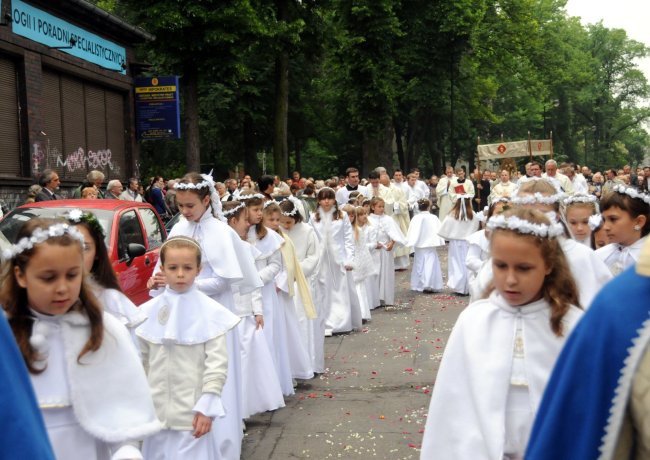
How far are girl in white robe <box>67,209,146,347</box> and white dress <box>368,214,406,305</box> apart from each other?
10.5m

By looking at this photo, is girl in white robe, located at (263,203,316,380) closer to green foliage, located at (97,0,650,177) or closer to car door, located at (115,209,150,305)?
car door, located at (115,209,150,305)

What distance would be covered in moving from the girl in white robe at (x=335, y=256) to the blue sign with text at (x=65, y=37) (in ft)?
31.8

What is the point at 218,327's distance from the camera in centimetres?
506

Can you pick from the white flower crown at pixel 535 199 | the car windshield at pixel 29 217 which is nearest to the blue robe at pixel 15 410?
the white flower crown at pixel 535 199

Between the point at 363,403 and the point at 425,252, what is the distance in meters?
8.83

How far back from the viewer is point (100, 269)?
4.47 meters

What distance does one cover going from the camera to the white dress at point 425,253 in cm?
1666

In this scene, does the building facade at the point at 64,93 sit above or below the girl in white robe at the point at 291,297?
above

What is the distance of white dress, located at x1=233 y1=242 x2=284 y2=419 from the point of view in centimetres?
756

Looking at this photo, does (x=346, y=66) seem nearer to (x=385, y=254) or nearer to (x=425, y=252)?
(x=425, y=252)

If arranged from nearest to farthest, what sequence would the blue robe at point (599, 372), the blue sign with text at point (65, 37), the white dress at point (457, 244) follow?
1. the blue robe at point (599, 372)
2. the white dress at point (457, 244)
3. the blue sign with text at point (65, 37)

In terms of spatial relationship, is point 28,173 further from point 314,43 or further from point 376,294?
point 314,43

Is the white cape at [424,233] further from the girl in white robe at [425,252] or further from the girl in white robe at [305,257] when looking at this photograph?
the girl in white robe at [305,257]

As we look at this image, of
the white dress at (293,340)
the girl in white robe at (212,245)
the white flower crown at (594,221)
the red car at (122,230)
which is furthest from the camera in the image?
the red car at (122,230)
